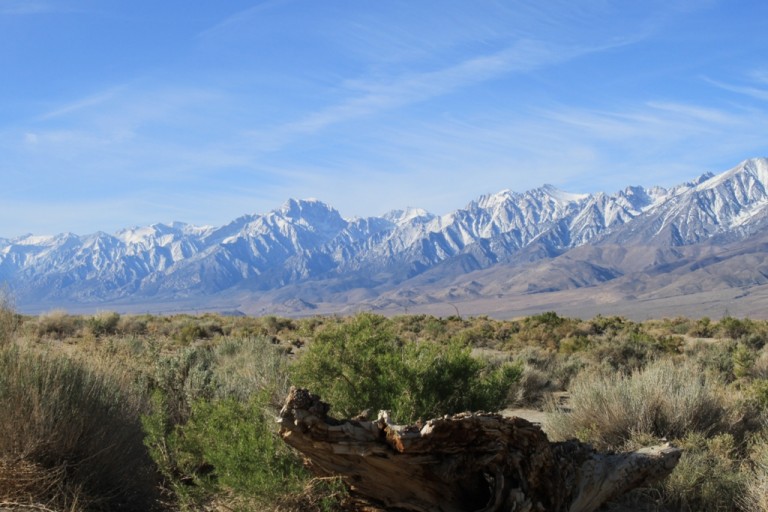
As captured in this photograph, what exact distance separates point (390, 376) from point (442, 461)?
1.72 meters

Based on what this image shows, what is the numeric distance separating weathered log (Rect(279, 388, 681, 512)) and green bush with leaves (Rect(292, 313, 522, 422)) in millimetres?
1397

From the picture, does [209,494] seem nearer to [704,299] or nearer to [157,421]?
[157,421]

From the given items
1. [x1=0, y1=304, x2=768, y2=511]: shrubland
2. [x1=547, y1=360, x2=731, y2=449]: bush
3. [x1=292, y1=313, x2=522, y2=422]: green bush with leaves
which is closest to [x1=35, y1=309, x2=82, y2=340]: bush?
[x1=0, y1=304, x2=768, y2=511]: shrubland

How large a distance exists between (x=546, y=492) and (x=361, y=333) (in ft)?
8.73

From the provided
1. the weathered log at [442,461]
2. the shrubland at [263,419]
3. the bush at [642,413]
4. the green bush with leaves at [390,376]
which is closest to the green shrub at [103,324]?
the shrubland at [263,419]

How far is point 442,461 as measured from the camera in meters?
5.54

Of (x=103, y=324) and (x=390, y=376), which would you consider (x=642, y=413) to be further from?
(x=103, y=324)

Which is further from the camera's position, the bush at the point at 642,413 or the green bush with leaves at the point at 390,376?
the bush at the point at 642,413

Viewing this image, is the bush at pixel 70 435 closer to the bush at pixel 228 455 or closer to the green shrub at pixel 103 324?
the bush at pixel 228 455

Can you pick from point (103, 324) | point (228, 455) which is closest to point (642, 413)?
point (228, 455)

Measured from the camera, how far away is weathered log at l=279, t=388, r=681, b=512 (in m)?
5.15

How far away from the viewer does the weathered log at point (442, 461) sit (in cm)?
515

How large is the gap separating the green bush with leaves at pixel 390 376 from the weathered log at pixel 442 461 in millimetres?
1397

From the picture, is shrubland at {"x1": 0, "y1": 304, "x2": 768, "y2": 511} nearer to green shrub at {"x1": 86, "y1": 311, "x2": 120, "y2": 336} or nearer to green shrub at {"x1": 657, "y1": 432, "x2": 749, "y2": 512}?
green shrub at {"x1": 657, "y1": 432, "x2": 749, "y2": 512}
